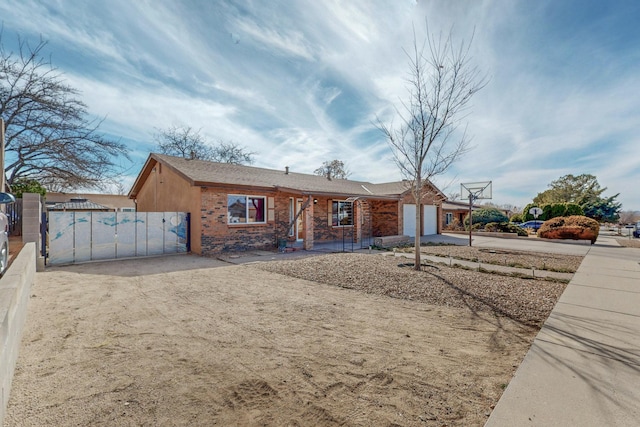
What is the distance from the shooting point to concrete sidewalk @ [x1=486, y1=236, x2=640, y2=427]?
2.28 metres

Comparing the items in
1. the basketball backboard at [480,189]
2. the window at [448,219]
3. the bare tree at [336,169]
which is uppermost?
the bare tree at [336,169]

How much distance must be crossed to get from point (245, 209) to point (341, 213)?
20.5 ft

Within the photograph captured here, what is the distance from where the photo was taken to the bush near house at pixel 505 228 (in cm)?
2028

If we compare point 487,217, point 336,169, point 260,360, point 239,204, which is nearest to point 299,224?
point 239,204

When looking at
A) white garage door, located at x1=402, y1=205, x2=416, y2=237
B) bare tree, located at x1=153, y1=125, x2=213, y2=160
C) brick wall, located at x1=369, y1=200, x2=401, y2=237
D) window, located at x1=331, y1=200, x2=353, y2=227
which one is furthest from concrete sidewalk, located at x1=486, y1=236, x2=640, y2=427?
bare tree, located at x1=153, y1=125, x2=213, y2=160

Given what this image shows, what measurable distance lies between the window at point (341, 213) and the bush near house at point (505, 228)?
38.8 ft

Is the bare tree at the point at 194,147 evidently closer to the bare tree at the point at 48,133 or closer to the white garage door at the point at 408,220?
the bare tree at the point at 48,133

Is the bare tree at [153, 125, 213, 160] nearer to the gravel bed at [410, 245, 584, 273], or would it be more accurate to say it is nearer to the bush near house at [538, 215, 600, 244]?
the gravel bed at [410, 245, 584, 273]

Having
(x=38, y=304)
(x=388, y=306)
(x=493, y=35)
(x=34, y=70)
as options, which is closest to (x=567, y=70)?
(x=493, y=35)

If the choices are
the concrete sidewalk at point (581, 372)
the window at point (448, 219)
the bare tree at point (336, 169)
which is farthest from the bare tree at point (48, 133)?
the window at point (448, 219)

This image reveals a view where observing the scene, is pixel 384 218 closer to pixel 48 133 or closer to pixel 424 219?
pixel 424 219

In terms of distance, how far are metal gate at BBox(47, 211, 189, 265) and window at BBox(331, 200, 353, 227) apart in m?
7.85

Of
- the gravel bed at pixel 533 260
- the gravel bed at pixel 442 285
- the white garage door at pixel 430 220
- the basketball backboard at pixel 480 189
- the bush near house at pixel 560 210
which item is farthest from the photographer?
the bush near house at pixel 560 210

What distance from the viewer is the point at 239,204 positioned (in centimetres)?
1284
